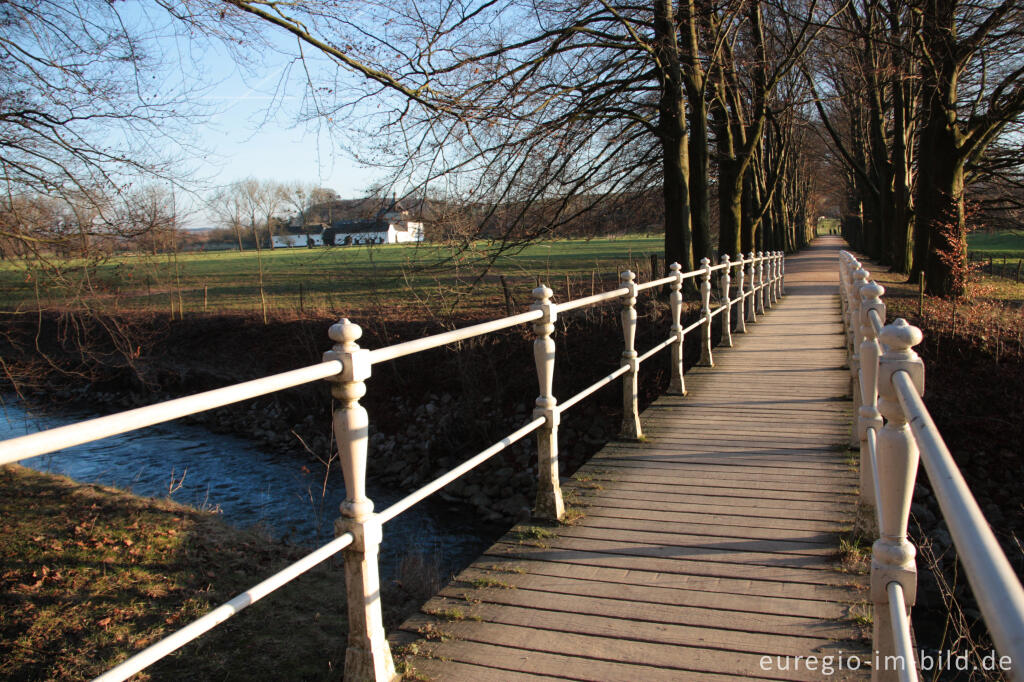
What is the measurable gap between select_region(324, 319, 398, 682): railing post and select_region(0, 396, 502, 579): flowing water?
18.2ft

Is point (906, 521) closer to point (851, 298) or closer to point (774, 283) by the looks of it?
point (851, 298)

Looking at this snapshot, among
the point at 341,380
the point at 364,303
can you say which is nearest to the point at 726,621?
the point at 341,380

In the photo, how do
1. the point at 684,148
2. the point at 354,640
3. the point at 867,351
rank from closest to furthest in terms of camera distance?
the point at 354,640 → the point at 867,351 → the point at 684,148

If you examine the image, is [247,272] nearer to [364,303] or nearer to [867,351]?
[364,303]

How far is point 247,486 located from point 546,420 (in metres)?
9.53

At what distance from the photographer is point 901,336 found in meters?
2.30

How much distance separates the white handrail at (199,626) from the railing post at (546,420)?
2022 mm

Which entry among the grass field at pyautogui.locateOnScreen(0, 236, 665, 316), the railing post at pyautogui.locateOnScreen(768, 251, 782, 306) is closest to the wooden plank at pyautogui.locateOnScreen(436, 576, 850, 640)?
the grass field at pyautogui.locateOnScreen(0, 236, 665, 316)

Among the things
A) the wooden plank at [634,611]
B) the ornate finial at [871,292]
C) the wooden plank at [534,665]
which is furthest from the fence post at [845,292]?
the wooden plank at [534,665]

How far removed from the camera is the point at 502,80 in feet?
34.8

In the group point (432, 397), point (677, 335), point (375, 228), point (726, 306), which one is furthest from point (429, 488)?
point (432, 397)

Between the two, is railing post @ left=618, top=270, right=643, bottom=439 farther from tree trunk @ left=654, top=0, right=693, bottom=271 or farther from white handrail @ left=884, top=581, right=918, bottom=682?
tree trunk @ left=654, top=0, right=693, bottom=271

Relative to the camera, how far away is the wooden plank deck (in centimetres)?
297

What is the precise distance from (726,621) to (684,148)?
508 inches
